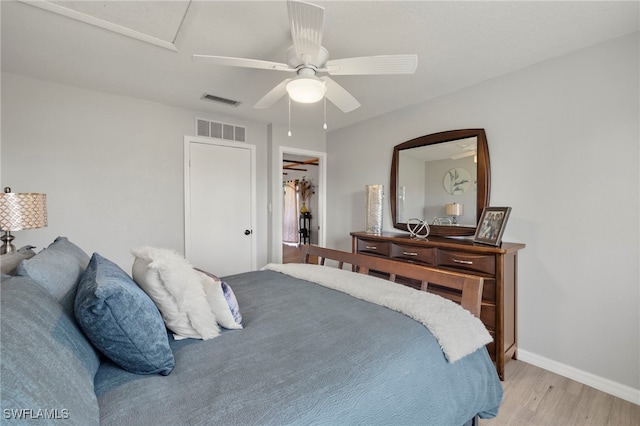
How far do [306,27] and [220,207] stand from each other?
269 cm

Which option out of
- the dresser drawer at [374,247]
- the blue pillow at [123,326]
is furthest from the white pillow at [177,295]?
the dresser drawer at [374,247]

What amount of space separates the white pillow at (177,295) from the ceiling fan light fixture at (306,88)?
1147 mm

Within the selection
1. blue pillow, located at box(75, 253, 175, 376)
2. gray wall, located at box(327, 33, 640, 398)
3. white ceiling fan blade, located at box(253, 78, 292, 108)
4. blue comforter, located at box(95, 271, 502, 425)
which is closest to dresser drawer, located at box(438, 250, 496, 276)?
gray wall, located at box(327, 33, 640, 398)

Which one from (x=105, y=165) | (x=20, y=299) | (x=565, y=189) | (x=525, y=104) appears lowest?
(x=20, y=299)

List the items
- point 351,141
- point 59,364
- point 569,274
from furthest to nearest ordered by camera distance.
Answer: point 351,141, point 569,274, point 59,364

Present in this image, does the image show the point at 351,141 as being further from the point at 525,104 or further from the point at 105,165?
the point at 105,165

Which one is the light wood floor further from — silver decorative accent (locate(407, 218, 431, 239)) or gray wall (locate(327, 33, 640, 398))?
silver decorative accent (locate(407, 218, 431, 239))

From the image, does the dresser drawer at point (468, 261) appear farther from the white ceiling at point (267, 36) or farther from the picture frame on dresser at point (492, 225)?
the white ceiling at point (267, 36)

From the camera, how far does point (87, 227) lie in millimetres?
2803

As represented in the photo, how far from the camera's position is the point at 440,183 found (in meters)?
2.88

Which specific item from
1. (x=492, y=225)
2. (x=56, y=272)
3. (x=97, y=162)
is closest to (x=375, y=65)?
(x=492, y=225)

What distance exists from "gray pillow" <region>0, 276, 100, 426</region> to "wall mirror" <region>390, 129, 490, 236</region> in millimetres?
2747

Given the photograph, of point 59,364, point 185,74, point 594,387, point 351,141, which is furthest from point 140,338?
point 351,141

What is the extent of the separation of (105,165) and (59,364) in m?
2.87
